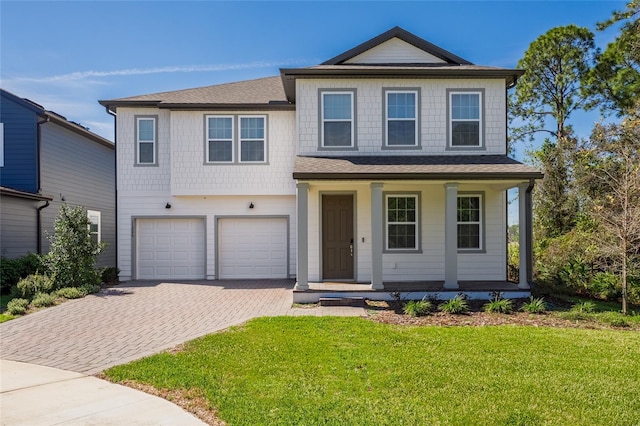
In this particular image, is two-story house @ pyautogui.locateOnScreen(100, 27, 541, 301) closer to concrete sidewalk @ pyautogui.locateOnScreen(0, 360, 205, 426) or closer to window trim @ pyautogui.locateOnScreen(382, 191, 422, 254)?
window trim @ pyautogui.locateOnScreen(382, 191, 422, 254)

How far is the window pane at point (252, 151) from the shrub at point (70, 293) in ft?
20.2

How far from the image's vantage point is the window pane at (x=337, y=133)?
40.4 ft

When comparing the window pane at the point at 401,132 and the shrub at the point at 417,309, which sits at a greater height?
the window pane at the point at 401,132

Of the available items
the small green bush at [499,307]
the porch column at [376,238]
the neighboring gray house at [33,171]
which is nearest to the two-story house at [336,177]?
the porch column at [376,238]

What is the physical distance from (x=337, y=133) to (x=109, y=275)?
28.4ft

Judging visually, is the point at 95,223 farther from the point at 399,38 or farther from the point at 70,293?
the point at 399,38

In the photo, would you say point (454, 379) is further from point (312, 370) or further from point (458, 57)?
point (458, 57)

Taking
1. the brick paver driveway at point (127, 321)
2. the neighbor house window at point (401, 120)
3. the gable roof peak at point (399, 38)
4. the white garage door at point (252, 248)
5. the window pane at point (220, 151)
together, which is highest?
the gable roof peak at point (399, 38)

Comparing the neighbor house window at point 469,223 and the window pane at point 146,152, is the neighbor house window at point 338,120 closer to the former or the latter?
the neighbor house window at point 469,223

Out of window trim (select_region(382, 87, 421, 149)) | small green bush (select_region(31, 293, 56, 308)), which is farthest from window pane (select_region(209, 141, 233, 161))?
small green bush (select_region(31, 293, 56, 308))

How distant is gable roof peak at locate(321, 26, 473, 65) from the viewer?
42.0ft

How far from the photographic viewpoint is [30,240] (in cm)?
1479

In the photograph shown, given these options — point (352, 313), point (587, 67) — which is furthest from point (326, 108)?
point (587, 67)

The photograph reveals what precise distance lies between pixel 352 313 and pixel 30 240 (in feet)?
40.5
